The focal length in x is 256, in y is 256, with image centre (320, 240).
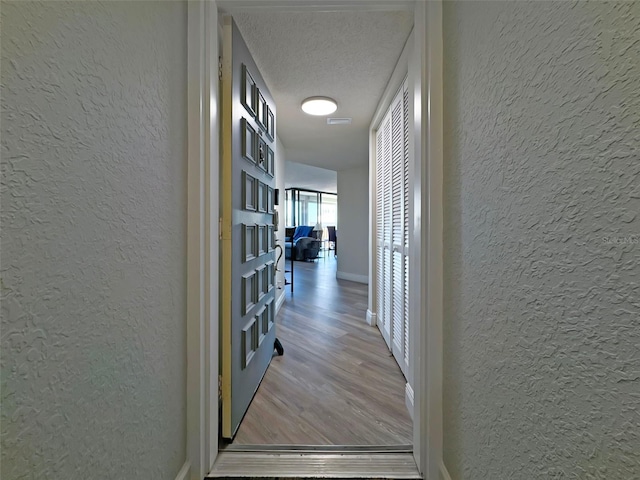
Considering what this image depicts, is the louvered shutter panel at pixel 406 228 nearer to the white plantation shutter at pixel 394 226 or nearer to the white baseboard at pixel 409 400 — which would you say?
the white plantation shutter at pixel 394 226

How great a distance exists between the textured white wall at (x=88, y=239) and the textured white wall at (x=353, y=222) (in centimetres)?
441

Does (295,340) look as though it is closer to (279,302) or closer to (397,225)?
(279,302)

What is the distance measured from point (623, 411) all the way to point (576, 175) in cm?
40

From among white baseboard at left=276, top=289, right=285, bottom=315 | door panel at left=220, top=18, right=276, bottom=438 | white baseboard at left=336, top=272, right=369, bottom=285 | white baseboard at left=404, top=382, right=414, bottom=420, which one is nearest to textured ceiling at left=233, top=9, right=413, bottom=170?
door panel at left=220, top=18, right=276, bottom=438

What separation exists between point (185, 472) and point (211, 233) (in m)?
0.94

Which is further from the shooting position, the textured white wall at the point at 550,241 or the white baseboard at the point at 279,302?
the white baseboard at the point at 279,302

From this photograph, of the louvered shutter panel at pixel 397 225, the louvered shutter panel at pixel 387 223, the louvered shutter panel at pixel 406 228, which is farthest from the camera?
the louvered shutter panel at pixel 387 223

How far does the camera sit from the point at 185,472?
3.26ft

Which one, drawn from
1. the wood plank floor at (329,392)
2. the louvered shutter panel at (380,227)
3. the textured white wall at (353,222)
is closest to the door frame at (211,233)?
the wood plank floor at (329,392)

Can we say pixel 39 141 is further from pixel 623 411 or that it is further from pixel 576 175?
pixel 623 411

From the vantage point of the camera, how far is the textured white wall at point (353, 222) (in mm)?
5113

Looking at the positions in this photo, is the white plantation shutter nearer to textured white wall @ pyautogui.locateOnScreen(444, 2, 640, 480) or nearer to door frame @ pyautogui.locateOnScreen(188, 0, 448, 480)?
door frame @ pyautogui.locateOnScreen(188, 0, 448, 480)

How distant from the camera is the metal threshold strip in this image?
109cm

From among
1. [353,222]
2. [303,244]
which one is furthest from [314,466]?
[303,244]
